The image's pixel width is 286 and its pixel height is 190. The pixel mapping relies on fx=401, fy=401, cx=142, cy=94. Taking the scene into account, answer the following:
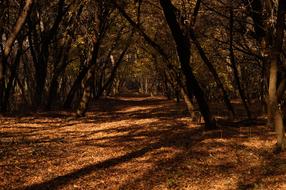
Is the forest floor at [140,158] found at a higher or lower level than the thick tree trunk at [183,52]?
lower

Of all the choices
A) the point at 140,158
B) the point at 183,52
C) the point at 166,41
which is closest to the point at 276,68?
the point at 183,52

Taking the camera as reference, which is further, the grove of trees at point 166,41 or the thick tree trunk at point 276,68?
the grove of trees at point 166,41

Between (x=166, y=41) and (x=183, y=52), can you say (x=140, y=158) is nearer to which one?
(x=183, y=52)

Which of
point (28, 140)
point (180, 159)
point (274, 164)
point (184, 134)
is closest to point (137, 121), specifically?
point (184, 134)

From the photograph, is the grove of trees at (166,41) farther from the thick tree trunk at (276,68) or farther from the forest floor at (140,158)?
the forest floor at (140,158)

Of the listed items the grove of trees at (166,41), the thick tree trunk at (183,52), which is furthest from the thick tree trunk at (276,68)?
the thick tree trunk at (183,52)

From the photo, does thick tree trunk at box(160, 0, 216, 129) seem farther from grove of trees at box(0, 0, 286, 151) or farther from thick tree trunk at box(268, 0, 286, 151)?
thick tree trunk at box(268, 0, 286, 151)

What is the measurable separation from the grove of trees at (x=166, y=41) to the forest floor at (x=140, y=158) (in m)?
1.31

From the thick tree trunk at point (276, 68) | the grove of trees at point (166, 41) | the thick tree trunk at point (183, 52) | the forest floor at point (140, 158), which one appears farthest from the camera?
the grove of trees at point (166, 41)

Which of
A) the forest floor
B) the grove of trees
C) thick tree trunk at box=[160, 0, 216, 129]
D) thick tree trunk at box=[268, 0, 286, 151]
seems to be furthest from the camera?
the grove of trees

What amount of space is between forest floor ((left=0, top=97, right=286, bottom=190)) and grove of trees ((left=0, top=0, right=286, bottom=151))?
1305 mm

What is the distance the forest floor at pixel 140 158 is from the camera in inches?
391

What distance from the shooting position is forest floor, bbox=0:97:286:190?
9.94 meters

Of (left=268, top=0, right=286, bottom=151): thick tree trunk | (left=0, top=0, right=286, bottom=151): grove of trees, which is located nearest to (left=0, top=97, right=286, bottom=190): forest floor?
(left=268, top=0, right=286, bottom=151): thick tree trunk
